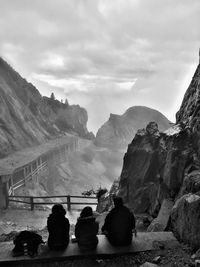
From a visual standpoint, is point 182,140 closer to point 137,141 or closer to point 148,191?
point 148,191

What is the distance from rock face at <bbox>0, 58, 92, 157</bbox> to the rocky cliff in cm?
2318

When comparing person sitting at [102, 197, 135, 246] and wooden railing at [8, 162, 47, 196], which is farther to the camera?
wooden railing at [8, 162, 47, 196]

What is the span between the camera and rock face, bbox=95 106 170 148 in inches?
2785

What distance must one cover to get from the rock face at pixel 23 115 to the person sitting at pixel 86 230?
29.3 metres

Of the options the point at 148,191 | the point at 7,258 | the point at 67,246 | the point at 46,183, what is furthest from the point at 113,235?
the point at 46,183

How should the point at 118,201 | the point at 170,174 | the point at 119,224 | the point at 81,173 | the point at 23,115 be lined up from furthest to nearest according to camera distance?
1. the point at 81,173
2. the point at 23,115
3. the point at 170,174
4. the point at 119,224
5. the point at 118,201

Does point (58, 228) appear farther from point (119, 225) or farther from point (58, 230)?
point (119, 225)

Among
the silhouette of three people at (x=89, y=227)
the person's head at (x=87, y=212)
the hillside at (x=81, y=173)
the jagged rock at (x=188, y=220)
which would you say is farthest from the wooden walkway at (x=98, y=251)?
the hillside at (x=81, y=173)

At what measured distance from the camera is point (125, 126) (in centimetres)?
7500

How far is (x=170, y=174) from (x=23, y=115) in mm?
42083

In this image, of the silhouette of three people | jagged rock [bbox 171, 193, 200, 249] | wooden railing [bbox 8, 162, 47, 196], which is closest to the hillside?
wooden railing [bbox 8, 162, 47, 196]

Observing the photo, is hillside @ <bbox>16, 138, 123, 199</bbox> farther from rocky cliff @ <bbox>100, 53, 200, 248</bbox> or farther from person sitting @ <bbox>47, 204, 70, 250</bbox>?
person sitting @ <bbox>47, 204, 70, 250</bbox>

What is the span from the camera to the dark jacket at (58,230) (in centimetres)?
606

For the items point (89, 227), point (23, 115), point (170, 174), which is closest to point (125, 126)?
point (23, 115)
